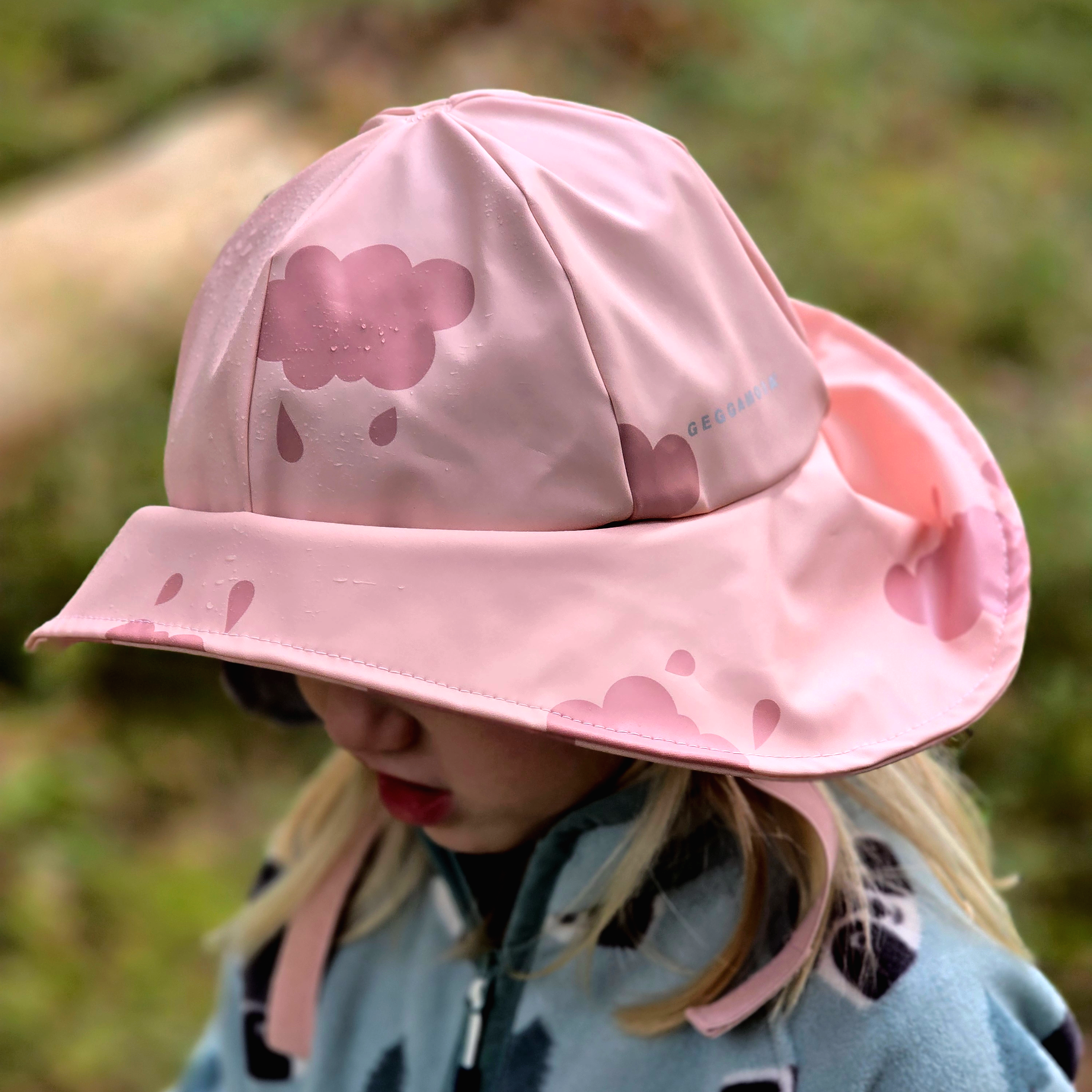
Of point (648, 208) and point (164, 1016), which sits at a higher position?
point (648, 208)

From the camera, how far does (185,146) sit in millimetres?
3682

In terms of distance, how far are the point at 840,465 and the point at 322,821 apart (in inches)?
29.2

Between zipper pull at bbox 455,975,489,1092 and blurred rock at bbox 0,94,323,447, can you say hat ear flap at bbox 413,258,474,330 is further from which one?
blurred rock at bbox 0,94,323,447

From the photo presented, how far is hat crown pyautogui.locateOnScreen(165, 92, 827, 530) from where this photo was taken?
30.7 inches

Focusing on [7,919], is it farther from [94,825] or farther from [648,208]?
[648,208]

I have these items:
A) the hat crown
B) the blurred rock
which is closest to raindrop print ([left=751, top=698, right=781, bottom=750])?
the hat crown

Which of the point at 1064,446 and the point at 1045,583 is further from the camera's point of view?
the point at 1064,446

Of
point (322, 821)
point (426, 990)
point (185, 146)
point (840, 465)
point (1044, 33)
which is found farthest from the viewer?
point (1044, 33)

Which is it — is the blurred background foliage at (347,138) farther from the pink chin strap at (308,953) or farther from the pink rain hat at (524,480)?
the pink rain hat at (524,480)

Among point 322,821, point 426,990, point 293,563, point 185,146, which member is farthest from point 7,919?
point 185,146

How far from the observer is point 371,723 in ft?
3.05

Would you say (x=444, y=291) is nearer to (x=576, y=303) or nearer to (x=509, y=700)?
(x=576, y=303)

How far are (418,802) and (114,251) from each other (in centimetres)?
276

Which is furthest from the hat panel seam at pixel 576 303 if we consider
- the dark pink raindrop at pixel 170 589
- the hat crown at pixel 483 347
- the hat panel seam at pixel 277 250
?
the dark pink raindrop at pixel 170 589
